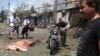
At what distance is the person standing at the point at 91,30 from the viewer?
12.9 feet

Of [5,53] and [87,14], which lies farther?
[5,53]

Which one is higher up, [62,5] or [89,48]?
[89,48]

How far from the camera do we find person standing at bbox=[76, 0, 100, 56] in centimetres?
392

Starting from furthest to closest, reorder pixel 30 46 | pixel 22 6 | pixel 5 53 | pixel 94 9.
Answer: pixel 22 6, pixel 30 46, pixel 5 53, pixel 94 9

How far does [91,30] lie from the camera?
3.96 meters

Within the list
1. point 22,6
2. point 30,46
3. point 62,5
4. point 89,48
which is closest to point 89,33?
point 89,48

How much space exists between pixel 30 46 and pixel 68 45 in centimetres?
178

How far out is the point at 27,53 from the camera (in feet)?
46.8

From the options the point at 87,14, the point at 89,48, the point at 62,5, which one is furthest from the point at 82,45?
the point at 62,5

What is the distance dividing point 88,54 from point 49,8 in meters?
37.7

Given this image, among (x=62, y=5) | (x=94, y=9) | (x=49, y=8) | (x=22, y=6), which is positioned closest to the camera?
(x=94, y=9)

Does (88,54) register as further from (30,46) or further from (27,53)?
(30,46)

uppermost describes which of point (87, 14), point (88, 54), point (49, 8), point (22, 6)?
point (87, 14)

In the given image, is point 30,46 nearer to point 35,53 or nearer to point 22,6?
point 35,53
